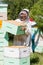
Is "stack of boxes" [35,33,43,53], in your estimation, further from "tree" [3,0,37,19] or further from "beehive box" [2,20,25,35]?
"tree" [3,0,37,19]

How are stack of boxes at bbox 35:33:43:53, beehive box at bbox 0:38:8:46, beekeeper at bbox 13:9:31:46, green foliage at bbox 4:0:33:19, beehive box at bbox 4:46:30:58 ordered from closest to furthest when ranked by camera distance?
beehive box at bbox 4:46:30:58
beekeeper at bbox 13:9:31:46
beehive box at bbox 0:38:8:46
stack of boxes at bbox 35:33:43:53
green foliage at bbox 4:0:33:19

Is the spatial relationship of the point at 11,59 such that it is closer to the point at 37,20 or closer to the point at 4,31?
the point at 4,31

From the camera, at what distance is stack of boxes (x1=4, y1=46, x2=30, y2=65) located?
440cm

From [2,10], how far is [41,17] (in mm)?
2516

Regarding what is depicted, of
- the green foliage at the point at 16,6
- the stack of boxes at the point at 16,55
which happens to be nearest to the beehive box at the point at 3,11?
the stack of boxes at the point at 16,55

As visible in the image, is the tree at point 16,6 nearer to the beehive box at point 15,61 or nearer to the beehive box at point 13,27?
the beehive box at point 13,27

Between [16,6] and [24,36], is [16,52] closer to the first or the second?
[24,36]

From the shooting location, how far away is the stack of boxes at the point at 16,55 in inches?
173

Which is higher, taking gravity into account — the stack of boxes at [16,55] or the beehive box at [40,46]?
the stack of boxes at [16,55]

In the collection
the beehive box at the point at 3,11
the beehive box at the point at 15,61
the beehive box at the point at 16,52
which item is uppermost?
Answer: the beehive box at the point at 3,11

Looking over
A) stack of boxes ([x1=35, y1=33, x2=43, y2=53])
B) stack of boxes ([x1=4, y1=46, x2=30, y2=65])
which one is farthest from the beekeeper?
stack of boxes ([x1=35, y1=33, x2=43, y2=53])

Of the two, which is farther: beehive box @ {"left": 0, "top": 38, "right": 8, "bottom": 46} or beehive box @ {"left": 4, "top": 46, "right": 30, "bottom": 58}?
beehive box @ {"left": 0, "top": 38, "right": 8, "bottom": 46}

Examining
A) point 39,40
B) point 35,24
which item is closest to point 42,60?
point 39,40

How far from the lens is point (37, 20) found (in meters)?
7.29
